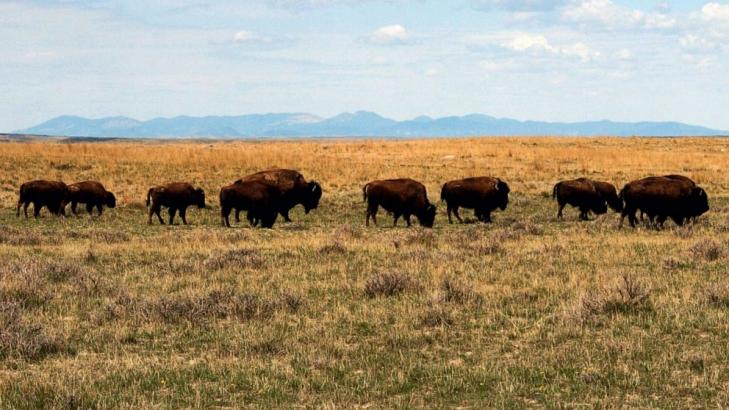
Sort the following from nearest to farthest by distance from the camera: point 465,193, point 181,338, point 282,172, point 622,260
Result: point 181,338 < point 622,260 < point 465,193 < point 282,172

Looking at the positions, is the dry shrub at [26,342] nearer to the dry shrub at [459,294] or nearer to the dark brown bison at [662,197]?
the dry shrub at [459,294]

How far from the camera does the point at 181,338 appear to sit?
9219mm

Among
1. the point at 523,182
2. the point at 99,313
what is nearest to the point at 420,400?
the point at 99,313

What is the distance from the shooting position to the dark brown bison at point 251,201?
22.4 meters

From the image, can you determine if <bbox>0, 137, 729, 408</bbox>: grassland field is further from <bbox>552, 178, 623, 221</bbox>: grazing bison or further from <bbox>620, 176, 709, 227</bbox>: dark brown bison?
<bbox>552, 178, 623, 221</bbox>: grazing bison

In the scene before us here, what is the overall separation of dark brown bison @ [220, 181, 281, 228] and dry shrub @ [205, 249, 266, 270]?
7.16 metres

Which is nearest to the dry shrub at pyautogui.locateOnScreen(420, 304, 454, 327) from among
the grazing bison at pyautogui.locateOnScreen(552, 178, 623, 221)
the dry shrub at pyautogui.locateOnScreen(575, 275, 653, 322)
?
the dry shrub at pyautogui.locateOnScreen(575, 275, 653, 322)

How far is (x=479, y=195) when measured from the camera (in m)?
23.7

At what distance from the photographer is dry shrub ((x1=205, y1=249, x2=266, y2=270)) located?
14.2m

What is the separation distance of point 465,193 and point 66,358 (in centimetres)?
1686

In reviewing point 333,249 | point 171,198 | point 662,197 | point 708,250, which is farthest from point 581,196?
point 171,198

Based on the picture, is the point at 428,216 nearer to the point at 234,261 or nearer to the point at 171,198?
the point at 171,198

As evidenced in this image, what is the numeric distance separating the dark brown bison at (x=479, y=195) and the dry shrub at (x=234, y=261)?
9865 millimetres

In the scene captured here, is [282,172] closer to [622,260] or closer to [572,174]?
[622,260]
